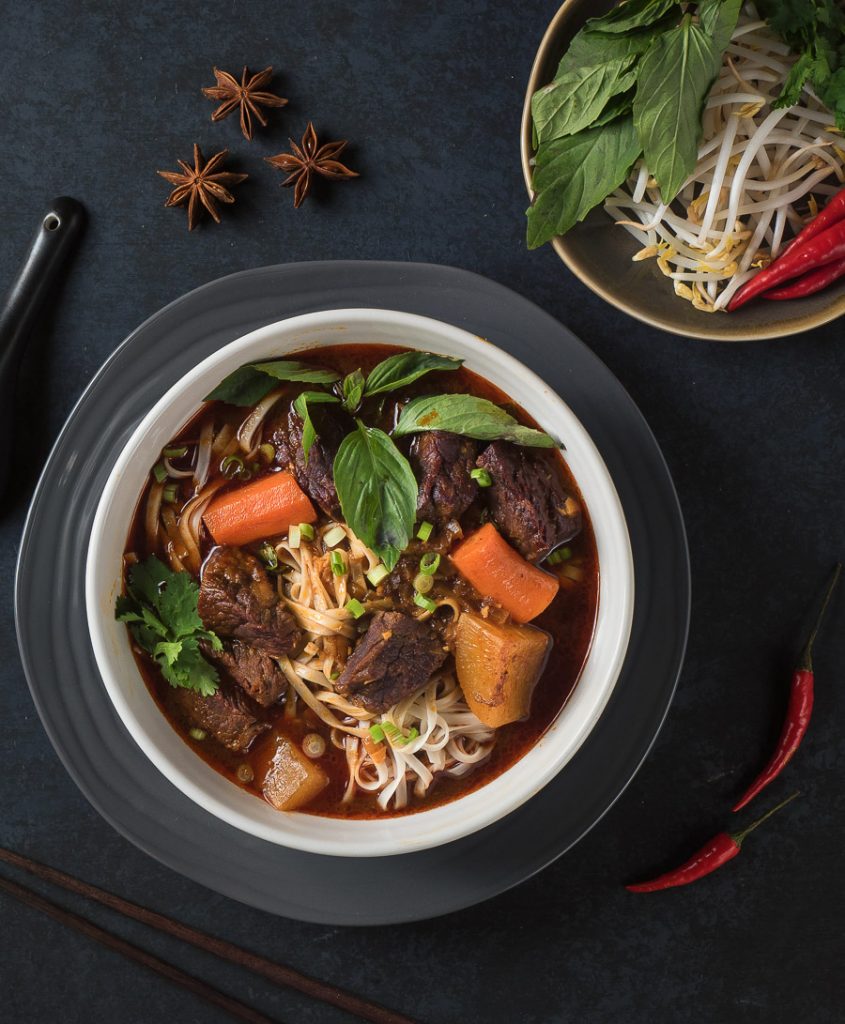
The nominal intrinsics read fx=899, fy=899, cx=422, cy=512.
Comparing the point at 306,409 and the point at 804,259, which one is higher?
the point at 306,409

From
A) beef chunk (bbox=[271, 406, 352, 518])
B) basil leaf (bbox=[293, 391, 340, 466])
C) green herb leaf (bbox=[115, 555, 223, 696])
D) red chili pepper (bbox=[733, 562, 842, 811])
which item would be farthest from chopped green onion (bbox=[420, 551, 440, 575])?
red chili pepper (bbox=[733, 562, 842, 811])

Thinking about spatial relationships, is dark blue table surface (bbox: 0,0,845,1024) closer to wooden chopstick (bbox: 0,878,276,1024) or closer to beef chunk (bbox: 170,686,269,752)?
wooden chopstick (bbox: 0,878,276,1024)

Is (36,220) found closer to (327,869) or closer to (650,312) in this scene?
(650,312)

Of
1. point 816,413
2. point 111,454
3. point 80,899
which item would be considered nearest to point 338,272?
point 111,454

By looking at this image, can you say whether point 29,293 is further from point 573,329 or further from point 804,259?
point 804,259

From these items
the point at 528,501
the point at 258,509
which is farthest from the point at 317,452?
the point at 528,501
